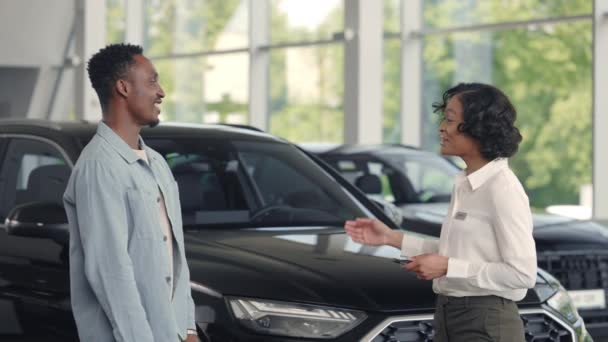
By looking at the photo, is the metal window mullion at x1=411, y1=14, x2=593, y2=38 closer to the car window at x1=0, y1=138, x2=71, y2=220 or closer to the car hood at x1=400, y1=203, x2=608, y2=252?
the car hood at x1=400, y1=203, x2=608, y2=252

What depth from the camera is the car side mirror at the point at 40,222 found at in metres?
4.50

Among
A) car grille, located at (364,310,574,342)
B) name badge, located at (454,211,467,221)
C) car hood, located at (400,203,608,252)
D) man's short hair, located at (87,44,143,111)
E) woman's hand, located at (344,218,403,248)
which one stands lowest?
car hood, located at (400,203,608,252)

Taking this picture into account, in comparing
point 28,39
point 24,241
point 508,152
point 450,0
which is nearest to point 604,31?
point 450,0

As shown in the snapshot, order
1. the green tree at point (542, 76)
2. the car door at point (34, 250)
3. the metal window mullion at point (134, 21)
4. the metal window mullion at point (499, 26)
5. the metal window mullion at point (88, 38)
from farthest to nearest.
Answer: the metal window mullion at point (134, 21), the metal window mullion at point (88, 38), the green tree at point (542, 76), the metal window mullion at point (499, 26), the car door at point (34, 250)

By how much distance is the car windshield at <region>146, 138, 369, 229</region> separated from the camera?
5.21m

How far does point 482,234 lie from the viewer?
3.32m

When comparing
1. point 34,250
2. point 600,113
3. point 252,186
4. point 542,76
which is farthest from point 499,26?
point 34,250

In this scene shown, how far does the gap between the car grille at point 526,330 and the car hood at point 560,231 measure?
299cm

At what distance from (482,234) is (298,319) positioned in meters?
0.97

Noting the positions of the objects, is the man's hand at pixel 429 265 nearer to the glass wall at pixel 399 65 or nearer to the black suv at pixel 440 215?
the black suv at pixel 440 215

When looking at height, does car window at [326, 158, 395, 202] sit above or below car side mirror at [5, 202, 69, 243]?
below

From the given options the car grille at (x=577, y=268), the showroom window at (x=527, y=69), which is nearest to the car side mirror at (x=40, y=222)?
the car grille at (x=577, y=268)

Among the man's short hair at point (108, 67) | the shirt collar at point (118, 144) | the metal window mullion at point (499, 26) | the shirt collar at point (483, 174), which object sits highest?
the metal window mullion at point (499, 26)

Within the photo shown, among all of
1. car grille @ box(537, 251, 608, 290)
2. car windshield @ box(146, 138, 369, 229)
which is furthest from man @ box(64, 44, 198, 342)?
car grille @ box(537, 251, 608, 290)
